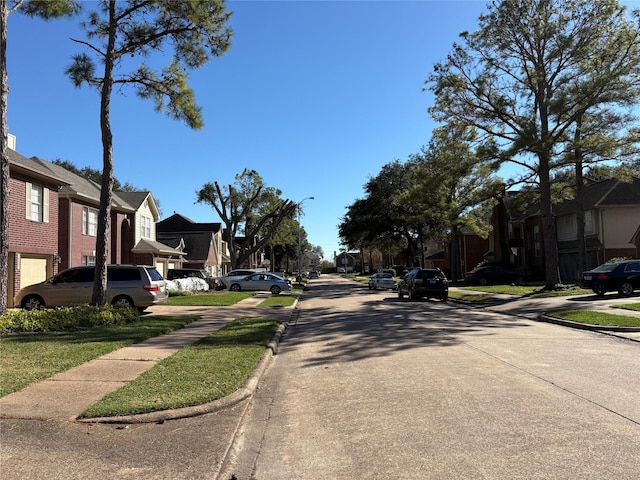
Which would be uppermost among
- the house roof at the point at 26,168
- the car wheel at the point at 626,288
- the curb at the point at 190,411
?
the house roof at the point at 26,168

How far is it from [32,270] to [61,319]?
37.1 ft

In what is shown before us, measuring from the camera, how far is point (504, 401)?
6.45 meters

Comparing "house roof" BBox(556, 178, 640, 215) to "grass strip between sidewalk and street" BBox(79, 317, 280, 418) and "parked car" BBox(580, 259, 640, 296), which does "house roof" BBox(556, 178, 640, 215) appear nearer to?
"parked car" BBox(580, 259, 640, 296)

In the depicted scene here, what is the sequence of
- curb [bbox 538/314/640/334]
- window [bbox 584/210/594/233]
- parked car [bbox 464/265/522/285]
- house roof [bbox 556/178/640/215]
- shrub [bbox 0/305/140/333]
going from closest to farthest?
shrub [bbox 0/305/140/333] → curb [bbox 538/314/640/334] → house roof [bbox 556/178/640/215] → window [bbox 584/210/594/233] → parked car [bbox 464/265/522/285]

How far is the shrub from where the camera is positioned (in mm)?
11977

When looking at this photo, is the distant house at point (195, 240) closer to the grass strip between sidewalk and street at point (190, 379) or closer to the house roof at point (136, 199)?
the house roof at point (136, 199)

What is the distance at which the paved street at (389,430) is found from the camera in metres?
4.48

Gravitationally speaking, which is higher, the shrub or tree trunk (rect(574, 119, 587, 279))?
tree trunk (rect(574, 119, 587, 279))

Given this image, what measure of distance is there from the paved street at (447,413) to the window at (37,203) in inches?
612

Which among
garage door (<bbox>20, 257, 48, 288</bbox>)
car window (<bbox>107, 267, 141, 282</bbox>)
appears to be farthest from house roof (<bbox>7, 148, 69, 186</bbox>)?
car window (<bbox>107, 267, 141, 282</bbox>)

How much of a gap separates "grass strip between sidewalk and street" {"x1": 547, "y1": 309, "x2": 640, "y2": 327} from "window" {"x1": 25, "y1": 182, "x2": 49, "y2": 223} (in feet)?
67.1

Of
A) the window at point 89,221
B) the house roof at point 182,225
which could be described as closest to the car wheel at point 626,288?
the window at point 89,221

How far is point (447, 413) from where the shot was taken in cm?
600

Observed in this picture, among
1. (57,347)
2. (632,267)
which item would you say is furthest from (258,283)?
(57,347)
